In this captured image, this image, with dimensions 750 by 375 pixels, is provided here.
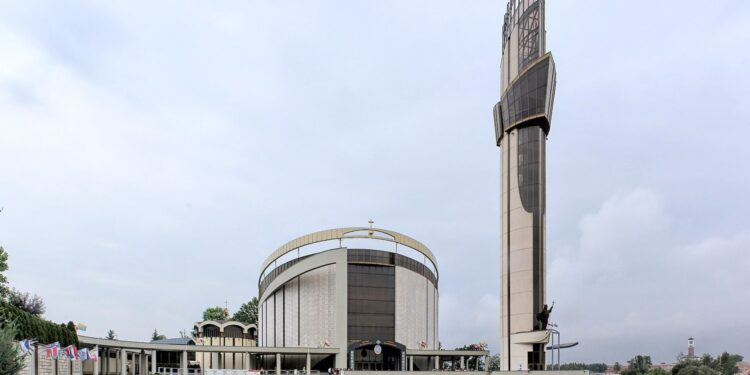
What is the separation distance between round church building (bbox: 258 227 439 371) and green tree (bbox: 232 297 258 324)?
47.5 metres

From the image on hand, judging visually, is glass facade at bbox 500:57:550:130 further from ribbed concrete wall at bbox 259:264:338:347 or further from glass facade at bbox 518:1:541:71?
ribbed concrete wall at bbox 259:264:338:347

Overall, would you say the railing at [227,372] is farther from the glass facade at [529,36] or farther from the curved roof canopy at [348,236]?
the glass facade at [529,36]

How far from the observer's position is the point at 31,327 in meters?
33.1

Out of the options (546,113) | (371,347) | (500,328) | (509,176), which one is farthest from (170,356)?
(546,113)

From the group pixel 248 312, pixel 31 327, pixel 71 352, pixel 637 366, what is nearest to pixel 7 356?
pixel 71 352

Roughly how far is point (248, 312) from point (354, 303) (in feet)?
193

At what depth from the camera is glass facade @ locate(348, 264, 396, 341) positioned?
64125 mm

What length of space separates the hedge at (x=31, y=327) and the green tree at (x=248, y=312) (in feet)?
260

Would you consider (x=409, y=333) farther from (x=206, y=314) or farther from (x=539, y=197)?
(x=206, y=314)

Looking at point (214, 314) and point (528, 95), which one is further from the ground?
point (528, 95)

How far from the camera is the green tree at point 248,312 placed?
117 meters

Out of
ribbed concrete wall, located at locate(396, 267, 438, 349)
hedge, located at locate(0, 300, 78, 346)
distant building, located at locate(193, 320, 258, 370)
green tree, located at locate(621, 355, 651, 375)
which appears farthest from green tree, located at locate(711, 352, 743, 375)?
hedge, located at locate(0, 300, 78, 346)

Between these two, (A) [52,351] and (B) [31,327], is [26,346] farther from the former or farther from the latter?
(B) [31,327]

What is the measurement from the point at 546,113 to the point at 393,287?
2422cm
